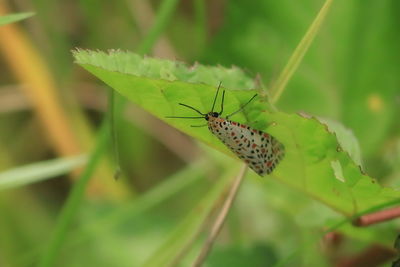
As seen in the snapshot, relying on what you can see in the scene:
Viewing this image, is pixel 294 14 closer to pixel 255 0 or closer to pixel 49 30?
pixel 255 0

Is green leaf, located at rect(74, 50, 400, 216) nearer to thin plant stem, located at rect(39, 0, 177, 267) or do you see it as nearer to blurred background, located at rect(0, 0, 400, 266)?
blurred background, located at rect(0, 0, 400, 266)

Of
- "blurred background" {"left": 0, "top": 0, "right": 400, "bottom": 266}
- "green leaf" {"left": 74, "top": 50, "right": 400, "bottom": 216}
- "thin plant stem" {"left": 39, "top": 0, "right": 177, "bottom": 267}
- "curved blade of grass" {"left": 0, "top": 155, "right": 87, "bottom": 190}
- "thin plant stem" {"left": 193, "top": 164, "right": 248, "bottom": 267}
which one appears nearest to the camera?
"green leaf" {"left": 74, "top": 50, "right": 400, "bottom": 216}

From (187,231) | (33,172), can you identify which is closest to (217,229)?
(187,231)

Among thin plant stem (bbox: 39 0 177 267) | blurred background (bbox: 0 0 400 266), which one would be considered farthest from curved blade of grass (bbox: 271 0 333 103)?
thin plant stem (bbox: 39 0 177 267)

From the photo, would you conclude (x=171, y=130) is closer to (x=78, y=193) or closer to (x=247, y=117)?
(x=78, y=193)

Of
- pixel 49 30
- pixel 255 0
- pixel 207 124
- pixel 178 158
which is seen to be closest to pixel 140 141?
pixel 178 158

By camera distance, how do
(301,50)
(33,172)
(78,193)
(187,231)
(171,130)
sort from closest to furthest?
(301,50)
(78,193)
(187,231)
(33,172)
(171,130)
